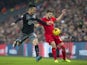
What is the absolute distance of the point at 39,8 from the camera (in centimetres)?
2592

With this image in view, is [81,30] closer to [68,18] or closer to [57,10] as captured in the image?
[68,18]

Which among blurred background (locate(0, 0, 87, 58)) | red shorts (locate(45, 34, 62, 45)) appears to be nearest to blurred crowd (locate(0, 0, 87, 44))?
blurred background (locate(0, 0, 87, 58))

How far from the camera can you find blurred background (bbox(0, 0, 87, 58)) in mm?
19203

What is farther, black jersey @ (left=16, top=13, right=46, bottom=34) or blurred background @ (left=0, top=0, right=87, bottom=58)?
blurred background @ (left=0, top=0, right=87, bottom=58)

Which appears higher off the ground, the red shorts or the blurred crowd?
the blurred crowd

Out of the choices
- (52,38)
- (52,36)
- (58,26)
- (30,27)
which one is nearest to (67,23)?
(58,26)

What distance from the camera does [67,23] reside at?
21641mm

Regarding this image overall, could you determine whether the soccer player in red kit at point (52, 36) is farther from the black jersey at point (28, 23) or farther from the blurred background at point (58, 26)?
the blurred background at point (58, 26)

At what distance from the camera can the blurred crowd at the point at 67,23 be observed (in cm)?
1998

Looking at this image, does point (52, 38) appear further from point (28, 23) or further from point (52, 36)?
point (28, 23)

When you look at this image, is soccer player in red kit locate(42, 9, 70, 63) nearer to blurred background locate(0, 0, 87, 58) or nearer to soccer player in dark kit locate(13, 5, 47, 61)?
soccer player in dark kit locate(13, 5, 47, 61)

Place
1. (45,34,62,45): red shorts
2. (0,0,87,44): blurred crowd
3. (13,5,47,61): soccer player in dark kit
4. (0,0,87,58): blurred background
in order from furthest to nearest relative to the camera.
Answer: (0,0,87,44): blurred crowd → (0,0,87,58): blurred background → (45,34,62,45): red shorts → (13,5,47,61): soccer player in dark kit

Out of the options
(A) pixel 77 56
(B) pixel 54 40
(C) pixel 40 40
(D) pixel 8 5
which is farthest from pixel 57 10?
(B) pixel 54 40

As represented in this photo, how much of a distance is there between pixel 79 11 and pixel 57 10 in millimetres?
2306
